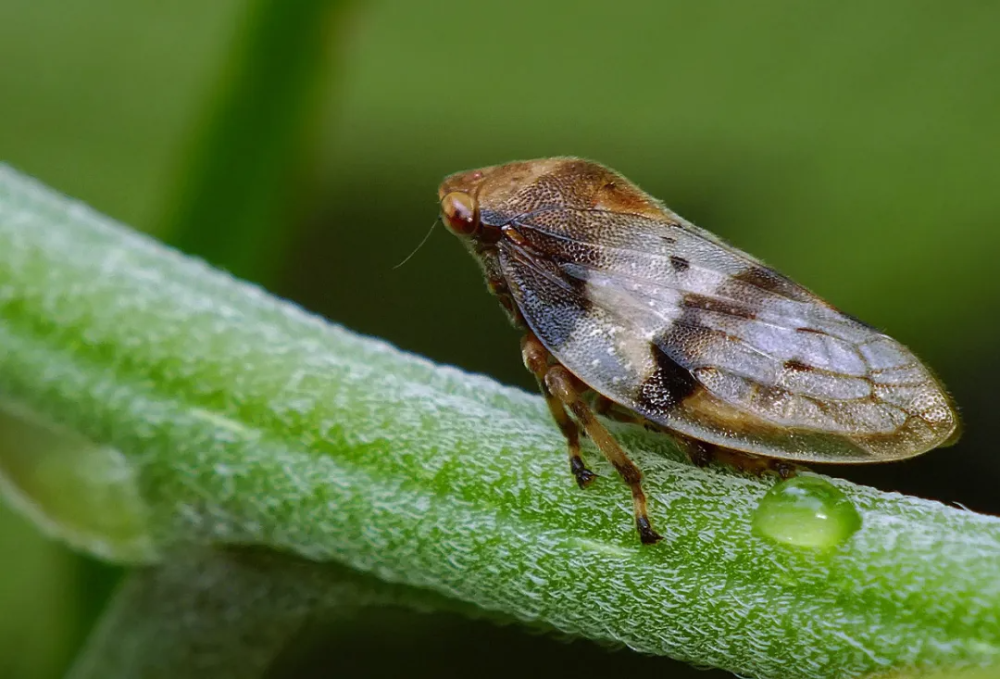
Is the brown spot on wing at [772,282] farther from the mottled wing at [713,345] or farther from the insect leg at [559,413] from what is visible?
the insect leg at [559,413]

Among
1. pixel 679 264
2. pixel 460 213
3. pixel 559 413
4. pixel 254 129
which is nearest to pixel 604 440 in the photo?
pixel 559 413

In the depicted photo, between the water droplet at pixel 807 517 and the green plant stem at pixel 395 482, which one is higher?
the water droplet at pixel 807 517

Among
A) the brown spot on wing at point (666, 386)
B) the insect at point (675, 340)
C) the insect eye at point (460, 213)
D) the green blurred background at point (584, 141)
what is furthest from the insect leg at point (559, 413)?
the green blurred background at point (584, 141)

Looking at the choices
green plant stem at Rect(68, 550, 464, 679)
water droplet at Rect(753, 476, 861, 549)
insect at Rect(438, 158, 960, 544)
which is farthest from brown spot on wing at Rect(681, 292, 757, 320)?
green plant stem at Rect(68, 550, 464, 679)

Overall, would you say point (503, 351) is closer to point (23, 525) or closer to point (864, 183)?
Answer: point (864, 183)

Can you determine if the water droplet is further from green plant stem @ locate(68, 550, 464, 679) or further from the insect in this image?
green plant stem @ locate(68, 550, 464, 679)

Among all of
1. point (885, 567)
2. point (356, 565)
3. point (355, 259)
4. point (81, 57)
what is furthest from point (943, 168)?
point (81, 57)
